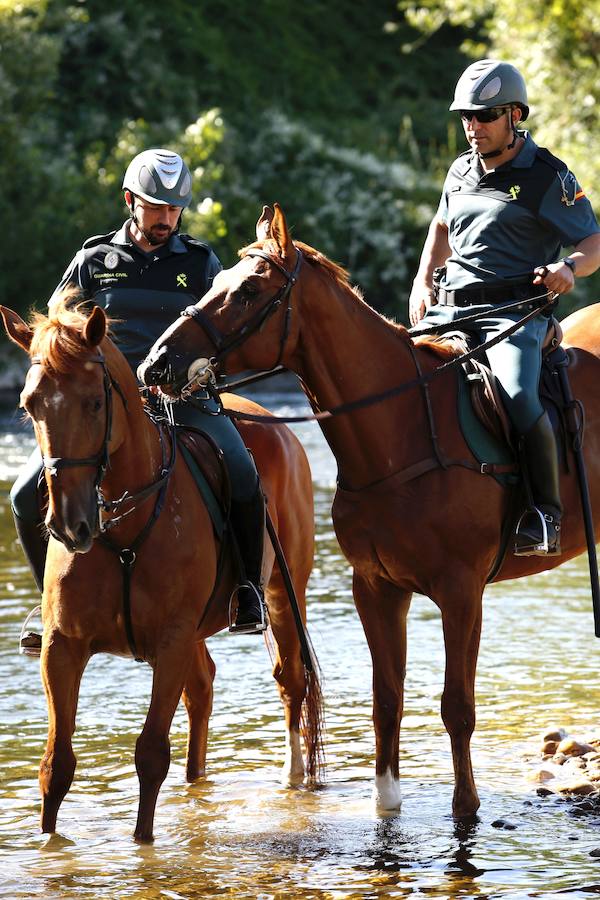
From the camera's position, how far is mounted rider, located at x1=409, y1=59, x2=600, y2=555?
6.80m

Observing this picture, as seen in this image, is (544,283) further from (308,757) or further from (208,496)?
(308,757)

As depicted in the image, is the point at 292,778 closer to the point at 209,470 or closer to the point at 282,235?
the point at 209,470

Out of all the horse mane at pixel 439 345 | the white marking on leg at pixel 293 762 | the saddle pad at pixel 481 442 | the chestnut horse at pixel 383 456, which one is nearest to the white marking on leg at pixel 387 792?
the chestnut horse at pixel 383 456

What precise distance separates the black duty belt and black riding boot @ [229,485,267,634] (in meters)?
1.40

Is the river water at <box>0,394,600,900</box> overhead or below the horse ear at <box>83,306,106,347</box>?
below

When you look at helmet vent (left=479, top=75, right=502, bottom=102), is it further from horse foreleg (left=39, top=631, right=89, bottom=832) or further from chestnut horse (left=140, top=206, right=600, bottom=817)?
horse foreleg (left=39, top=631, right=89, bottom=832)

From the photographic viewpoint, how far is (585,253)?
702cm

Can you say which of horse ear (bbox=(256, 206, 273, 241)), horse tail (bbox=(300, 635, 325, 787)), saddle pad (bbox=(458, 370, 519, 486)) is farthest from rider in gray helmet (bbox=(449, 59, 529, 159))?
horse tail (bbox=(300, 635, 325, 787))

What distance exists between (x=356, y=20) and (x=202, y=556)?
52.7 m

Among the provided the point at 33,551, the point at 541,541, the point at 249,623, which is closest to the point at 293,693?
the point at 249,623

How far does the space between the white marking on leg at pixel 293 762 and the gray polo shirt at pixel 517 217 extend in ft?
8.42

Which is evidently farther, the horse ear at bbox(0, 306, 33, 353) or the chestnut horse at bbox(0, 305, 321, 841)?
the horse ear at bbox(0, 306, 33, 353)

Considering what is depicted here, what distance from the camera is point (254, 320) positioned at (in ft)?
20.6

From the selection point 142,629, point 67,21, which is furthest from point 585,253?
point 67,21
